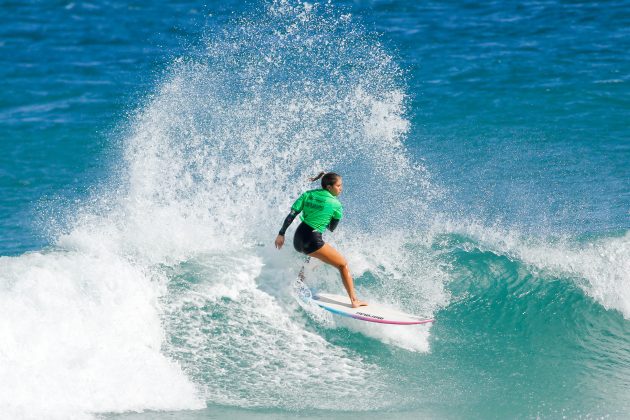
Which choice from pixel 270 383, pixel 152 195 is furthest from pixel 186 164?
pixel 270 383

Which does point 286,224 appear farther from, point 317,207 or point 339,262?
point 339,262

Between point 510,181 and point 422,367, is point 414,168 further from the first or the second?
point 422,367

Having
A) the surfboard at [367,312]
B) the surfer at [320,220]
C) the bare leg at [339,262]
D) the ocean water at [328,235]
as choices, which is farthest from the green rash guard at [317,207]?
the ocean water at [328,235]

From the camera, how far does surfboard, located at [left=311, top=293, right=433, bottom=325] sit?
9.64 m

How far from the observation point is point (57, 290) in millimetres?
9430

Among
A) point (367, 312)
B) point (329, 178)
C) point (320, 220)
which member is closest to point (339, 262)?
point (320, 220)

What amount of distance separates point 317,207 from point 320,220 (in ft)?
0.54

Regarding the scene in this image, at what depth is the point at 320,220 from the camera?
32.0ft

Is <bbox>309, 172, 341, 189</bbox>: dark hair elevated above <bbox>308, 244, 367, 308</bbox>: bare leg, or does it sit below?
above

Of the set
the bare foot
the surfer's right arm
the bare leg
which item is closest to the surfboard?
the bare foot

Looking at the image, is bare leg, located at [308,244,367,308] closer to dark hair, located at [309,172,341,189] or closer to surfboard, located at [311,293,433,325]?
surfboard, located at [311,293,433,325]

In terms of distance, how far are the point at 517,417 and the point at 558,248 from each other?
3836mm

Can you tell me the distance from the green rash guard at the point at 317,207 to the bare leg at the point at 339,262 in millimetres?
264

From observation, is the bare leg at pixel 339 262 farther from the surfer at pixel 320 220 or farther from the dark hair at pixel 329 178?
the dark hair at pixel 329 178
